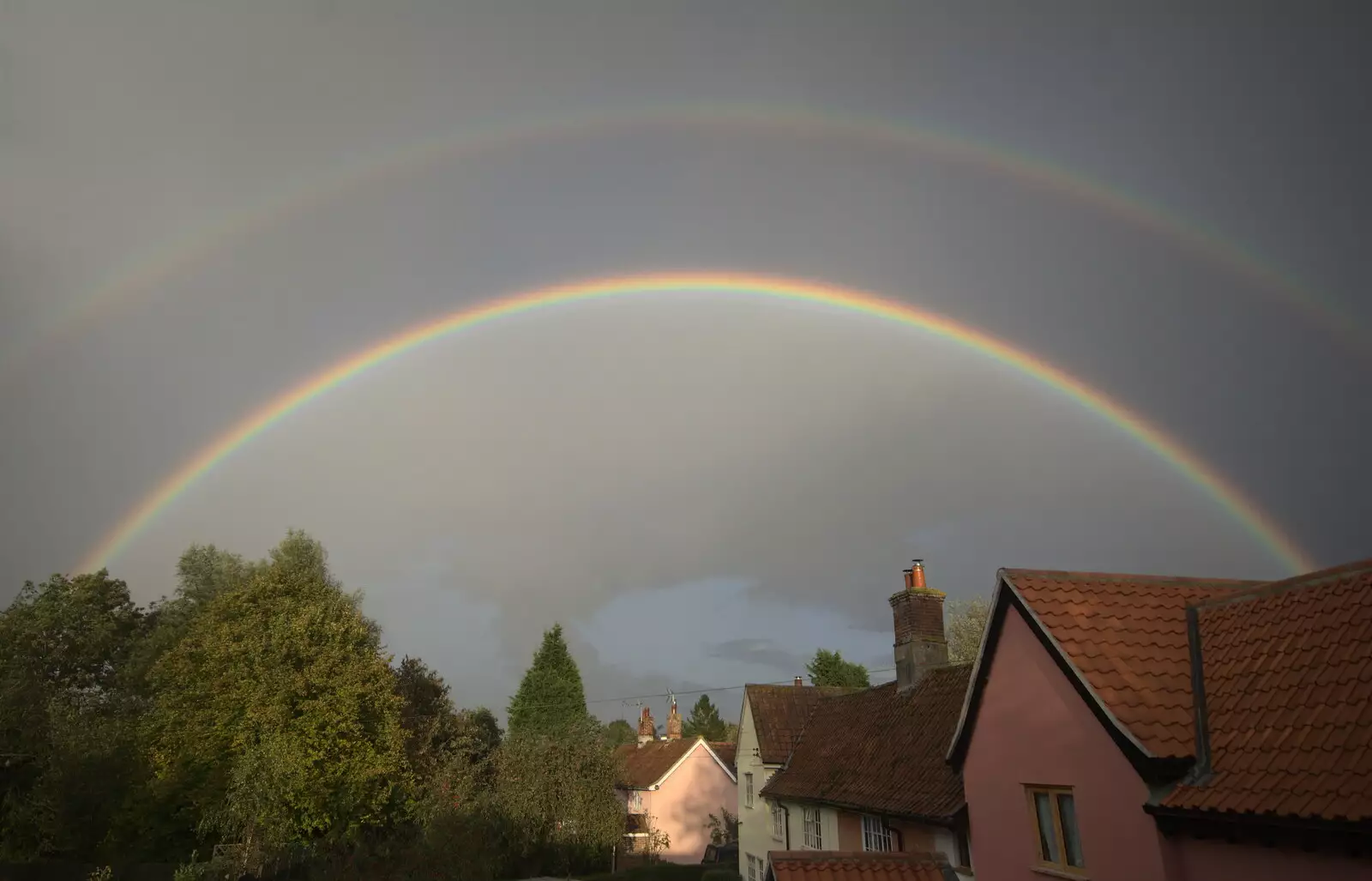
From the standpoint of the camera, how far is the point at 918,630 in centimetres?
2541

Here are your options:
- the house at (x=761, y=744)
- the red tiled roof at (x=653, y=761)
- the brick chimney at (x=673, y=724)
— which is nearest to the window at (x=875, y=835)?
the house at (x=761, y=744)

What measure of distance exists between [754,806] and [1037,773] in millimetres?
23788

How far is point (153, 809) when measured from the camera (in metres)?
31.1

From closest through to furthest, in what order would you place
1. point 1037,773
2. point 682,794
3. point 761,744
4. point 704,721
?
1. point 1037,773
2. point 761,744
3. point 682,794
4. point 704,721

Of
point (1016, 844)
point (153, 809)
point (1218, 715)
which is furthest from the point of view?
point (153, 809)

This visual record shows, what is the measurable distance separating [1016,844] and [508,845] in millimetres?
29727

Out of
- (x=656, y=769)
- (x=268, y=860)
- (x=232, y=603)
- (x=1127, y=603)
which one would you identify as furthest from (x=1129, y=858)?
(x=656, y=769)

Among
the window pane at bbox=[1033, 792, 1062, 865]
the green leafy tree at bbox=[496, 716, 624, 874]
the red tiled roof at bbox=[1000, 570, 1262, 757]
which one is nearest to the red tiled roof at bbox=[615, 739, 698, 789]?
the green leafy tree at bbox=[496, 716, 624, 874]

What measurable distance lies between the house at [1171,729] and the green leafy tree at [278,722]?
23.5 metres

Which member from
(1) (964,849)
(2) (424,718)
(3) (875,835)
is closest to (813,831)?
(3) (875,835)

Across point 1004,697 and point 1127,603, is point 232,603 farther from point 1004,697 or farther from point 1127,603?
point 1127,603

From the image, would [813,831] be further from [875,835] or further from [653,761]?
[653,761]

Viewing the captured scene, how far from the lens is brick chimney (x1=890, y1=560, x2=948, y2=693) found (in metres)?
25.3

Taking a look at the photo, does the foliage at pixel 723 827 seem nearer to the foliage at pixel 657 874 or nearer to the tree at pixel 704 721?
the foliage at pixel 657 874
